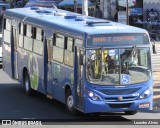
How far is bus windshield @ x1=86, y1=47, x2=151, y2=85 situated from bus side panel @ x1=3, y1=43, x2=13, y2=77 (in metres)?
7.95

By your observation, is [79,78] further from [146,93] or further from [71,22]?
[71,22]

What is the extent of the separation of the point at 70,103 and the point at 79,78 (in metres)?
1.11

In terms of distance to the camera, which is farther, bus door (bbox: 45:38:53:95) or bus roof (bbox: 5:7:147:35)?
bus door (bbox: 45:38:53:95)

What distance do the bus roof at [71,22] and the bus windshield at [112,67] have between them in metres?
0.59

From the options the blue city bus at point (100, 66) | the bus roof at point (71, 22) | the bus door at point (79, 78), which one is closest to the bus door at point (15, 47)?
the bus roof at point (71, 22)

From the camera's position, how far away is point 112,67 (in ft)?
51.9

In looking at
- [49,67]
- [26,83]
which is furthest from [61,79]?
[26,83]

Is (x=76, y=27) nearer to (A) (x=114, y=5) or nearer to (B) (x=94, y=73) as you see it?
(B) (x=94, y=73)

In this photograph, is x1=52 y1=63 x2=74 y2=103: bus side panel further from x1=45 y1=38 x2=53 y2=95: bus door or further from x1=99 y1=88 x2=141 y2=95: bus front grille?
x1=99 y1=88 x2=141 y2=95: bus front grille

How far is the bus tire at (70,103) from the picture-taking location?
16.8 metres

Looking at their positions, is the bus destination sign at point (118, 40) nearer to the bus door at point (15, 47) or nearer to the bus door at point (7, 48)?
the bus door at point (15, 47)

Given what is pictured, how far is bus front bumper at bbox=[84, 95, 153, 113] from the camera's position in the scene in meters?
15.6

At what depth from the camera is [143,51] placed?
16.2 m

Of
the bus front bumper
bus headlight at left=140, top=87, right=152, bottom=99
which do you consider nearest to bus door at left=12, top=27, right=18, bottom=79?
the bus front bumper
